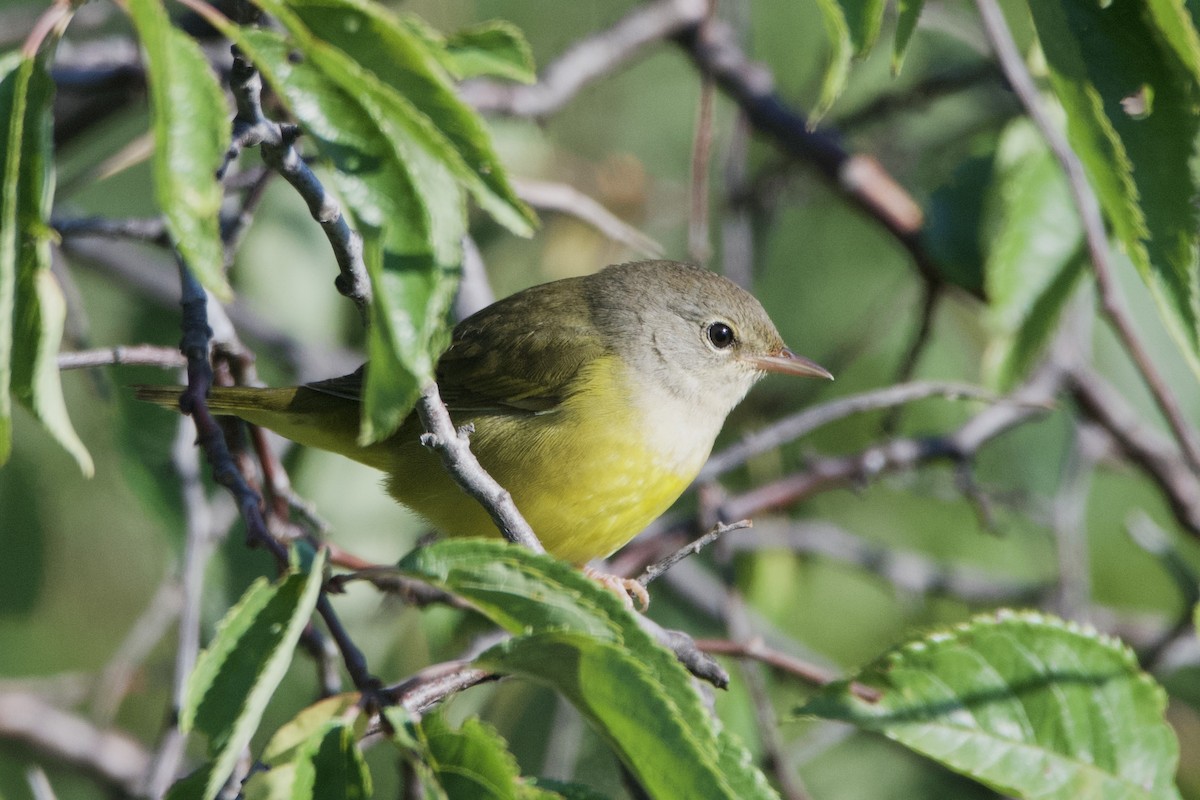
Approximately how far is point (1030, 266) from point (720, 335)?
1024 millimetres

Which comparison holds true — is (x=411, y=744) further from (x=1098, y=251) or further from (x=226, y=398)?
(x=1098, y=251)

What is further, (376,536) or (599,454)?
(376,536)

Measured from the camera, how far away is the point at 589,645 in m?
1.54

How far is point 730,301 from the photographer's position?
165 inches

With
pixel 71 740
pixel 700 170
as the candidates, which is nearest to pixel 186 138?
pixel 700 170

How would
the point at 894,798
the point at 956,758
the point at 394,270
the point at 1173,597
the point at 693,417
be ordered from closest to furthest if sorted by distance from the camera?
the point at 394,270, the point at 956,758, the point at 693,417, the point at 894,798, the point at 1173,597

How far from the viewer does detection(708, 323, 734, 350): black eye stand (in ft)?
13.7

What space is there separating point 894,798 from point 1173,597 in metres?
1.60

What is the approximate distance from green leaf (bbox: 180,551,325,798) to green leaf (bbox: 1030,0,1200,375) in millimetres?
1266

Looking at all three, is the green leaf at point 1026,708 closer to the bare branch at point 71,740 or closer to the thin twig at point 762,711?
the thin twig at point 762,711

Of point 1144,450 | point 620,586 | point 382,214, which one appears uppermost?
point 382,214

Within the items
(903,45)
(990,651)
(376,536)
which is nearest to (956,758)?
(990,651)

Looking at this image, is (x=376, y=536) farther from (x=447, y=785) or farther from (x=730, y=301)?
(x=447, y=785)

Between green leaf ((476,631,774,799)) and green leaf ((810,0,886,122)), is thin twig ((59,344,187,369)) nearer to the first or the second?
green leaf ((476,631,774,799))
